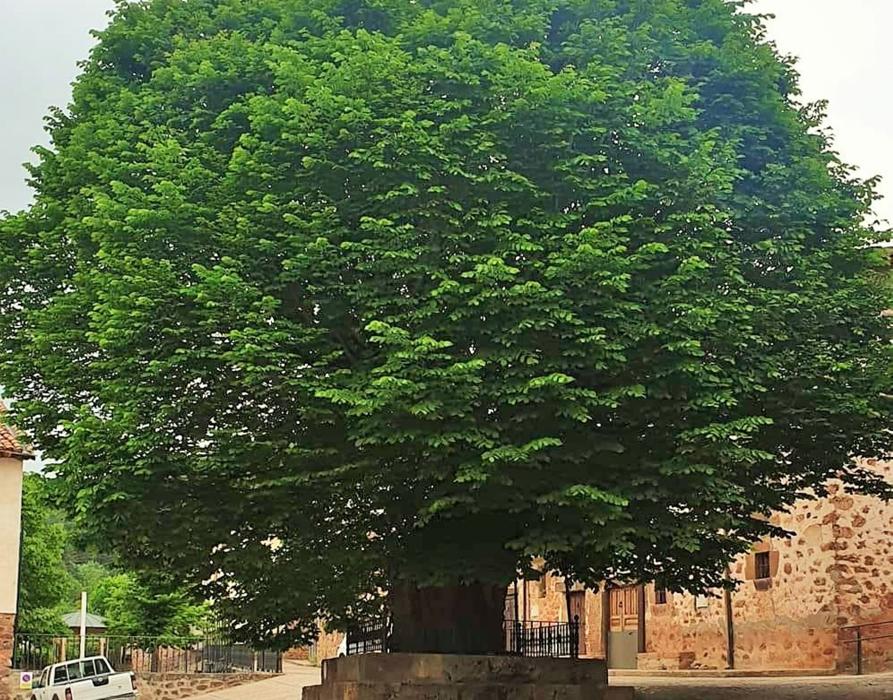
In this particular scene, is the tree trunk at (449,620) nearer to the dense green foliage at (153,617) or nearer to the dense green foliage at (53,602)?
the dense green foliage at (53,602)

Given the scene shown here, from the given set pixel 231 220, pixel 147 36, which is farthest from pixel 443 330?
pixel 147 36

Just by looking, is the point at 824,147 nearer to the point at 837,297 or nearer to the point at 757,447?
the point at 837,297

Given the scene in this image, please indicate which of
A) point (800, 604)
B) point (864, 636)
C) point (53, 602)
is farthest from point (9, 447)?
point (864, 636)

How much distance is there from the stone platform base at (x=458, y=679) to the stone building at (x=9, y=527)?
1490 centimetres

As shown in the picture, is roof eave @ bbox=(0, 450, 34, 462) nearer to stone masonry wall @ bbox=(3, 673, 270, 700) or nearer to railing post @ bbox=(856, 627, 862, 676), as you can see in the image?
stone masonry wall @ bbox=(3, 673, 270, 700)

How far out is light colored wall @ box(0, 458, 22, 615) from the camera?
2788 centimetres

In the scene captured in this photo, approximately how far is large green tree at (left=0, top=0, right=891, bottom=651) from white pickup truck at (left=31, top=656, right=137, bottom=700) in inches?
464

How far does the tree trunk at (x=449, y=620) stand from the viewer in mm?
15820

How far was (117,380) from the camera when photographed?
13.3m

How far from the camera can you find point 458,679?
15023 millimetres

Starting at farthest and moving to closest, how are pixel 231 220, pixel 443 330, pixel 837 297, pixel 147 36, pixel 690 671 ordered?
pixel 690 671 < pixel 147 36 < pixel 837 297 < pixel 231 220 < pixel 443 330

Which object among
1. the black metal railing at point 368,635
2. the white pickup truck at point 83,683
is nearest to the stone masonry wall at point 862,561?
the black metal railing at point 368,635

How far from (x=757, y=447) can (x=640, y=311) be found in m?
2.94

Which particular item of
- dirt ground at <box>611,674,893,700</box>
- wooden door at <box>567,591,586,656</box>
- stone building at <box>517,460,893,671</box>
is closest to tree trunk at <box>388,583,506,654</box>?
dirt ground at <box>611,674,893,700</box>
